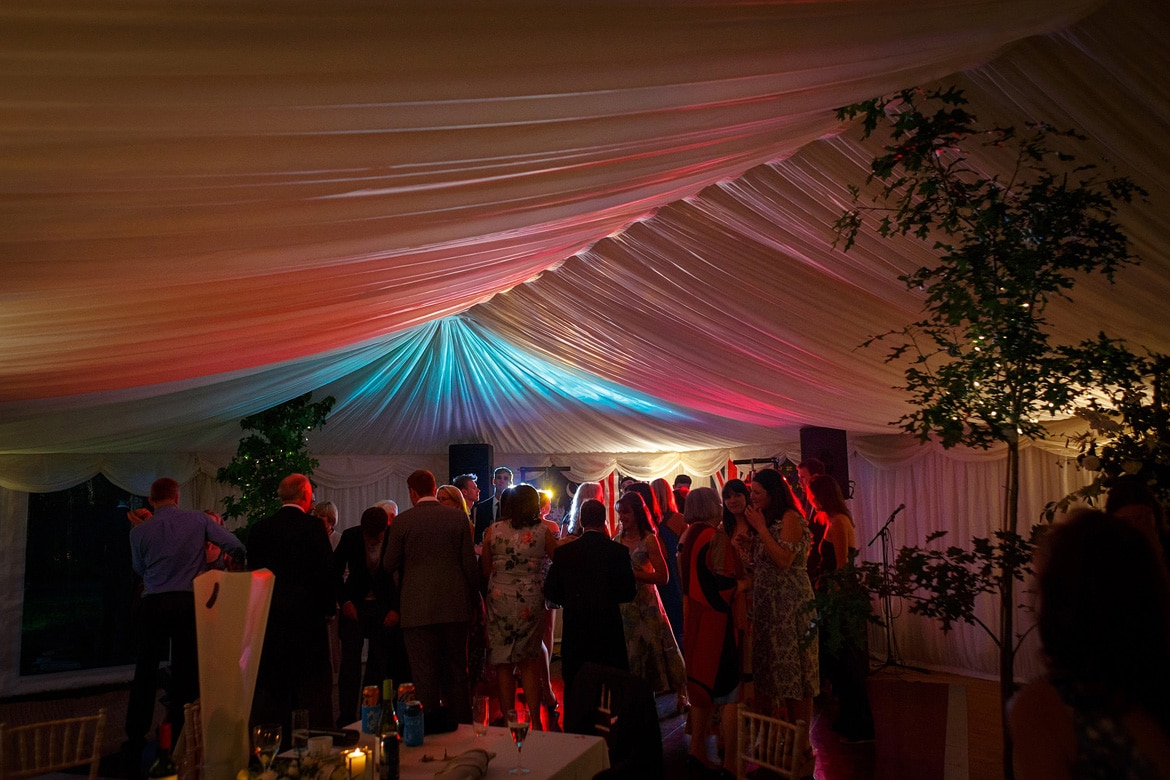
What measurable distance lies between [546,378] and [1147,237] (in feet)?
22.0

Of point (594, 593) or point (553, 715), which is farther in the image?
point (553, 715)

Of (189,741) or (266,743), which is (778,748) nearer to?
(266,743)

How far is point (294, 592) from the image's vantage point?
4.36 meters

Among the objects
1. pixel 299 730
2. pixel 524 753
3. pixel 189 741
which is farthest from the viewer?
pixel 189 741

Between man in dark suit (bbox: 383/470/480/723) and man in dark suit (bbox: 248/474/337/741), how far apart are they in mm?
439

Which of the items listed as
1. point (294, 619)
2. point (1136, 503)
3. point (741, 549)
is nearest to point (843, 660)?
point (741, 549)

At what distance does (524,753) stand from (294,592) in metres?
2.08

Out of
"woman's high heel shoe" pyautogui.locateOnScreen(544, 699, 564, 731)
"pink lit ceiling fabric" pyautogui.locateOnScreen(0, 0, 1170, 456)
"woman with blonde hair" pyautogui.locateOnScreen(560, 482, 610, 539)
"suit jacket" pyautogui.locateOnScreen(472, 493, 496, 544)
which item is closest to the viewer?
"pink lit ceiling fabric" pyautogui.locateOnScreen(0, 0, 1170, 456)

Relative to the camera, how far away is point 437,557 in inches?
184

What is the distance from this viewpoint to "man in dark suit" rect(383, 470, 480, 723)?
4.65 meters

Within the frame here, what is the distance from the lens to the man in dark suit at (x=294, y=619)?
4.30m

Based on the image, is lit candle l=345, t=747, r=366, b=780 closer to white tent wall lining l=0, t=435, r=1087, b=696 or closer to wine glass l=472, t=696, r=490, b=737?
wine glass l=472, t=696, r=490, b=737

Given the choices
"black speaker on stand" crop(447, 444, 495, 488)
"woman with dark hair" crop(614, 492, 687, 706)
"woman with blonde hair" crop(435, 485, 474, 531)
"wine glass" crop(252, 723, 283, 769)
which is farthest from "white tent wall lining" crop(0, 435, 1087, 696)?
"wine glass" crop(252, 723, 283, 769)

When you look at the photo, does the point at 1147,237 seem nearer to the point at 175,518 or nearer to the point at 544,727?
the point at 544,727
